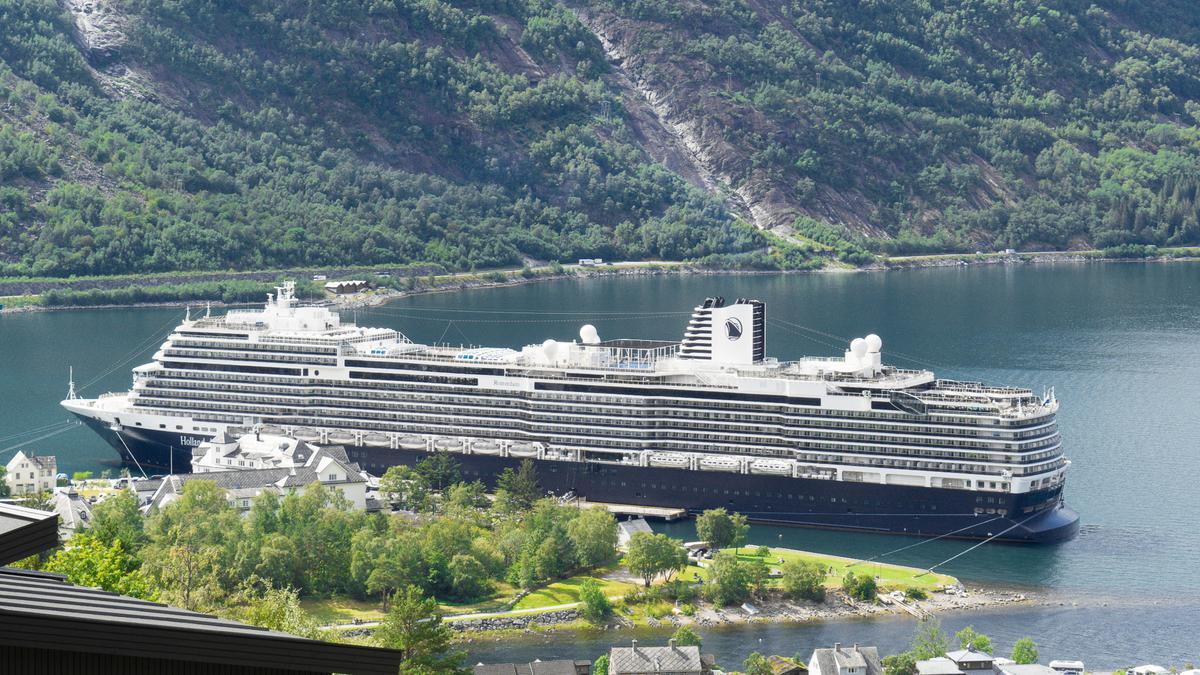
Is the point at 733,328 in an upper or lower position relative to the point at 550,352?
upper

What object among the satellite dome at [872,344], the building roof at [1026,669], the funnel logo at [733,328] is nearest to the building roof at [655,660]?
the building roof at [1026,669]

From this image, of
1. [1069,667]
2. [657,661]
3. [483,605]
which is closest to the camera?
[657,661]

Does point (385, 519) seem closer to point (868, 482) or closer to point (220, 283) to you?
point (868, 482)

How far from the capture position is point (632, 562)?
49875mm

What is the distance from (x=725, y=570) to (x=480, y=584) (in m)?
6.74

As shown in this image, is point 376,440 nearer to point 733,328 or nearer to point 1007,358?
point 733,328

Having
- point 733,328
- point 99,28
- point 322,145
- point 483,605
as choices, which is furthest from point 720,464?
point 99,28

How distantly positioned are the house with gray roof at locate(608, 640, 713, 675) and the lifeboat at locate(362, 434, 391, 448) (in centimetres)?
2616

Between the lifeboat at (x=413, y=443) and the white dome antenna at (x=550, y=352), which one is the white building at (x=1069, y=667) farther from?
the lifeboat at (x=413, y=443)

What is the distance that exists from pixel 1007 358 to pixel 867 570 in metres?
48.0

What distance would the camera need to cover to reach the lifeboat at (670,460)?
199 feet

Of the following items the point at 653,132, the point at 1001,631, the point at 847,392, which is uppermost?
the point at 653,132

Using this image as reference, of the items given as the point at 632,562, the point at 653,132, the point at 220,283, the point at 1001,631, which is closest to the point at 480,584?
the point at 632,562

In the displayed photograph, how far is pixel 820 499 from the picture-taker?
58938 mm
